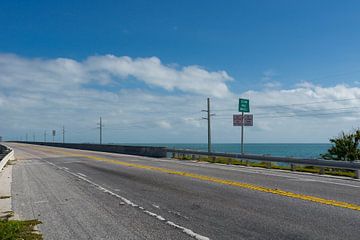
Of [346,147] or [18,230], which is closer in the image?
[18,230]

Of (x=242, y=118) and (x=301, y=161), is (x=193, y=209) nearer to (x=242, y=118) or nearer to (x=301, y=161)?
(x=301, y=161)

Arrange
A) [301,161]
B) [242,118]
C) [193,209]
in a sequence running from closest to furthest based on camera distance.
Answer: [193,209]
[301,161]
[242,118]

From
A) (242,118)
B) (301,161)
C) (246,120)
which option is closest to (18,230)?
(301,161)

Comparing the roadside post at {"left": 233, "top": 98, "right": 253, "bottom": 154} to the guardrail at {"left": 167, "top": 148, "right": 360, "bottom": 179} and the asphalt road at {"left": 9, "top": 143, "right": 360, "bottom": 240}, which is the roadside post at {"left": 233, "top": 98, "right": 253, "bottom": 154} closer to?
the guardrail at {"left": 167, "top": 148, "right": 360, "bottom": 179}

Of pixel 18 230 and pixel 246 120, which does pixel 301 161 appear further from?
pixel 18 230

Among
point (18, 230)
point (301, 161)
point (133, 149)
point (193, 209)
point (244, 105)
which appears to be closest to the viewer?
point (18, 230)

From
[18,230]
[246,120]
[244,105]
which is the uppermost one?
[244,105]

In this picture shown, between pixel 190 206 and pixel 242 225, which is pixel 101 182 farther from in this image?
pixel 242 225

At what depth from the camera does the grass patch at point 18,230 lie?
6.84 m

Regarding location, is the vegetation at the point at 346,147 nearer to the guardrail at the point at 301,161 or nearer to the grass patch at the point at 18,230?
the guardrail at the point at 301,161

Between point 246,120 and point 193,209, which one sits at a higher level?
point 246,120

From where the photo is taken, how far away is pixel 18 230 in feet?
23.7

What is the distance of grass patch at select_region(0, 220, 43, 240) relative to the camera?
684 cm

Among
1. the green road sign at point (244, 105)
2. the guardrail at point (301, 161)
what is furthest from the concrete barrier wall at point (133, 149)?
the green road sign at point (244, 105)
